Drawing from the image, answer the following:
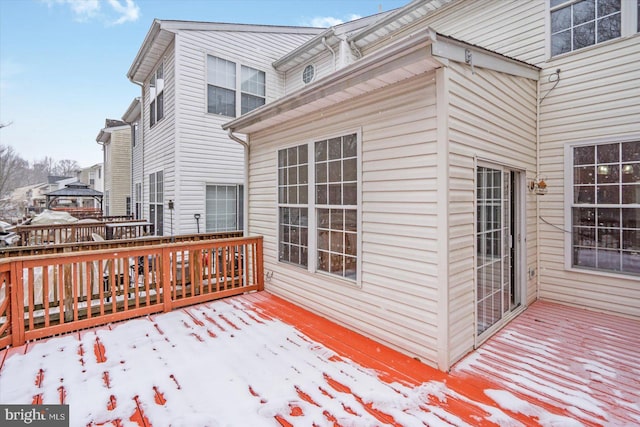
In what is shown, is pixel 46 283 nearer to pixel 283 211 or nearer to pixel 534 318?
pixel 283 211

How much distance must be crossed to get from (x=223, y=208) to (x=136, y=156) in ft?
19.6

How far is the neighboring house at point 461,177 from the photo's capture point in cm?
280

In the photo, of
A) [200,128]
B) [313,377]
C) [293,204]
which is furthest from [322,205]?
[200,128]

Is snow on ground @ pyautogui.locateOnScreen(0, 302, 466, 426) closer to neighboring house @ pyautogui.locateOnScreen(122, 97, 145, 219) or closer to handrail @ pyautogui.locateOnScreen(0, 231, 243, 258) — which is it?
handrail @ pyautogui.locateOnScreen(0, 231, 243, 258)

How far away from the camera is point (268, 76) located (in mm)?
8883

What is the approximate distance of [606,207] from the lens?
4094 mm

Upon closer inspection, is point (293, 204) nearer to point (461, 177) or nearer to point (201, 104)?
point (461, 177)

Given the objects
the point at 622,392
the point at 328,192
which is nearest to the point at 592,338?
the point at 622,392

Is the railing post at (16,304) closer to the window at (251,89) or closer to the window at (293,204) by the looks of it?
the window at (293,204)

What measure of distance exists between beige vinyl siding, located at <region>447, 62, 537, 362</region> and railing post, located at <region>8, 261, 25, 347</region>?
4.32 metres

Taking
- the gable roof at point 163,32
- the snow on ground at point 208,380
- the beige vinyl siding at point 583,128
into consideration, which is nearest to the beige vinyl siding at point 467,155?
the snow on ground at point 208,380

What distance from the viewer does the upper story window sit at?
7.92 metres

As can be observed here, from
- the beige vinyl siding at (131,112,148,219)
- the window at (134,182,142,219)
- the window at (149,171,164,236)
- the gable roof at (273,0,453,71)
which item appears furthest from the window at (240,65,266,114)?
the window at (134,182,142,219)

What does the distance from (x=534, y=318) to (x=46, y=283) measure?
597 cm
